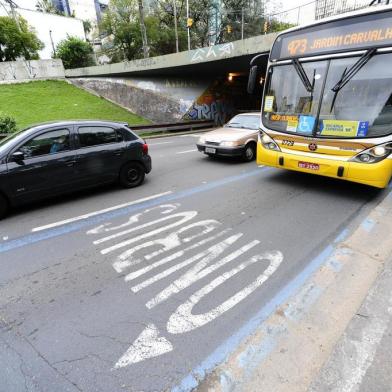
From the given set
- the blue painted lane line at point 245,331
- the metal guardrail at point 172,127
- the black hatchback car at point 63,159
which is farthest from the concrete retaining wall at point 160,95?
the blue painted lane line at point 245,331

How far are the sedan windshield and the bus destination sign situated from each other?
3565mm

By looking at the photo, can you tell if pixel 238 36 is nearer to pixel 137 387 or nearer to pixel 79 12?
pixel 137 387

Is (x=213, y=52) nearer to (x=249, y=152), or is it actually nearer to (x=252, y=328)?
(x=249, y=152)

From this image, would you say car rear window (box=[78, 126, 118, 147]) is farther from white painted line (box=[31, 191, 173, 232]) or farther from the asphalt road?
white painted line (box=[31, 191, 173, 232])

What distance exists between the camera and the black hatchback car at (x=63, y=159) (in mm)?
4766

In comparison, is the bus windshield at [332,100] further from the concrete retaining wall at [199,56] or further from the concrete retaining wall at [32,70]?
the concrete retaining wall at [32,70]

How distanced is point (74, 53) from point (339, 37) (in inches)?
1569

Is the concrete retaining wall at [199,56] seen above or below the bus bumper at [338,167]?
above

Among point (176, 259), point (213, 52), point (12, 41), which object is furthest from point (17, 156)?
point (12, 41)

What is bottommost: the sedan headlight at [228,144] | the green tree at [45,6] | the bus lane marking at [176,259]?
the bus lane marking at [176,259]

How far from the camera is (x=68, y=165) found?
5297 mm

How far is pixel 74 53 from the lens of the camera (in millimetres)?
35875

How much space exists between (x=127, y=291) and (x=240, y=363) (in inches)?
56.2

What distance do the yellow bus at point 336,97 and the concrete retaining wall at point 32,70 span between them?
28388 millimetres
